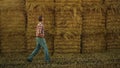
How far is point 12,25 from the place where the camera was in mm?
18906

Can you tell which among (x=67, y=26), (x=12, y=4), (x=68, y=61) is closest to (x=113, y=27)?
(x=67, y=26)

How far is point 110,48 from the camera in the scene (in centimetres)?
1948

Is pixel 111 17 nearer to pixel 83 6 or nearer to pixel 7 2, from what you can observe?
pixel 83 6

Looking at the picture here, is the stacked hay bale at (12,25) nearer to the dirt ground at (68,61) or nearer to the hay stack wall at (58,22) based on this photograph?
the hay stack wall at (58,22)

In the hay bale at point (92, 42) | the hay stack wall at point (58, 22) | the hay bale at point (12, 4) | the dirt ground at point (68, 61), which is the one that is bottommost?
the dirt ground at point (68, 61)

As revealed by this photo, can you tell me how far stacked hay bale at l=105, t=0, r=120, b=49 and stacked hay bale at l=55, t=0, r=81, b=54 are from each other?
1360 millimetres

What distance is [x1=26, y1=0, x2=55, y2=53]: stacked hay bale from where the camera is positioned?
18.6 metres

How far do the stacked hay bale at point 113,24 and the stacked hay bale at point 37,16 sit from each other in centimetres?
241

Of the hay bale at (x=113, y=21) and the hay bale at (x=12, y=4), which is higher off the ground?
the hay bale at (x=12, y=4)

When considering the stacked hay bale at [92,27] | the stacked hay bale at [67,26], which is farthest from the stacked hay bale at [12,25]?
the stacked hay bale at [92,27]

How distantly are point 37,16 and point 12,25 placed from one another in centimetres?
111

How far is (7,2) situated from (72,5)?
2.68m

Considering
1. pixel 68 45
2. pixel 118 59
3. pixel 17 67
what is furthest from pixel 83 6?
pixel 17 67

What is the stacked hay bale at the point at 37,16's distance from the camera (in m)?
18.6
